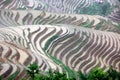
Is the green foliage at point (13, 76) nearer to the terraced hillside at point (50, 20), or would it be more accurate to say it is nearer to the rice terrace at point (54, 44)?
the rice terrace at point (54, 44)

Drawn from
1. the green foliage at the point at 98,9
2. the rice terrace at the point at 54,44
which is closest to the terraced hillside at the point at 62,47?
the rice terrace at the point at 54,44

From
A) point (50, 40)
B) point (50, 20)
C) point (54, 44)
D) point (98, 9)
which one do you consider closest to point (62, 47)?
point (54, 44)

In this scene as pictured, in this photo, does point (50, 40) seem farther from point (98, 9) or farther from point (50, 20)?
point (98, 9)

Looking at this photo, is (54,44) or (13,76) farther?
(54,44)

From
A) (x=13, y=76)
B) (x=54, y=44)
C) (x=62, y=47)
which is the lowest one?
(x=62, y=47)

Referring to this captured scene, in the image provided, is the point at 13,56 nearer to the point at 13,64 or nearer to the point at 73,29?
the point at 13,64

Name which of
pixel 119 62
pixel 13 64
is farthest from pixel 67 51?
pixel 13 64

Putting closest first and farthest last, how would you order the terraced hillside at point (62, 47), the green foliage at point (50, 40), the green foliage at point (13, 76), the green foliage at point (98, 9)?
the green foliage at point (13, 76)
the terraced hillside at point (62, 47)
the green foliage at point (50, 40)
the green foliage at point (98, 9)

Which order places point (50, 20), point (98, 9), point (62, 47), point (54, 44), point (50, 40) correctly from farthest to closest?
point (98, 9) → point (50, 20) → point (50, 40) → point (62, 47) → point (54, 44)
